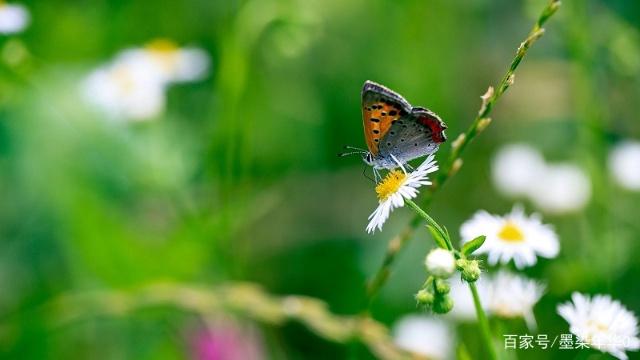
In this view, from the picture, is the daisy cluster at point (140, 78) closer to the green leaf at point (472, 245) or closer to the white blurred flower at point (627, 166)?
the white blurred flower at point (627, 166)

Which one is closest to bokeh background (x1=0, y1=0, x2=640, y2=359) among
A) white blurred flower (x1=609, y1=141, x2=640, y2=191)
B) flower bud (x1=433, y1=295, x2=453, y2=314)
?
white blurred flower (x1=609, y1=141, x2=640, y2=191)

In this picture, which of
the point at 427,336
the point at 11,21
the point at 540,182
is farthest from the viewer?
the point at 540,182

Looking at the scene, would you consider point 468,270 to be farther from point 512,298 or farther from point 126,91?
point 126,91

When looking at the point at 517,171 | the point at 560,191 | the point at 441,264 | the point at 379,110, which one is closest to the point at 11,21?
the point at 379,110

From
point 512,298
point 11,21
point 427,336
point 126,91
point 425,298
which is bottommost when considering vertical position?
point 425,298

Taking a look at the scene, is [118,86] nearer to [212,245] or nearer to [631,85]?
[212,245]

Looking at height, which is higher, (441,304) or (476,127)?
(476,127)
